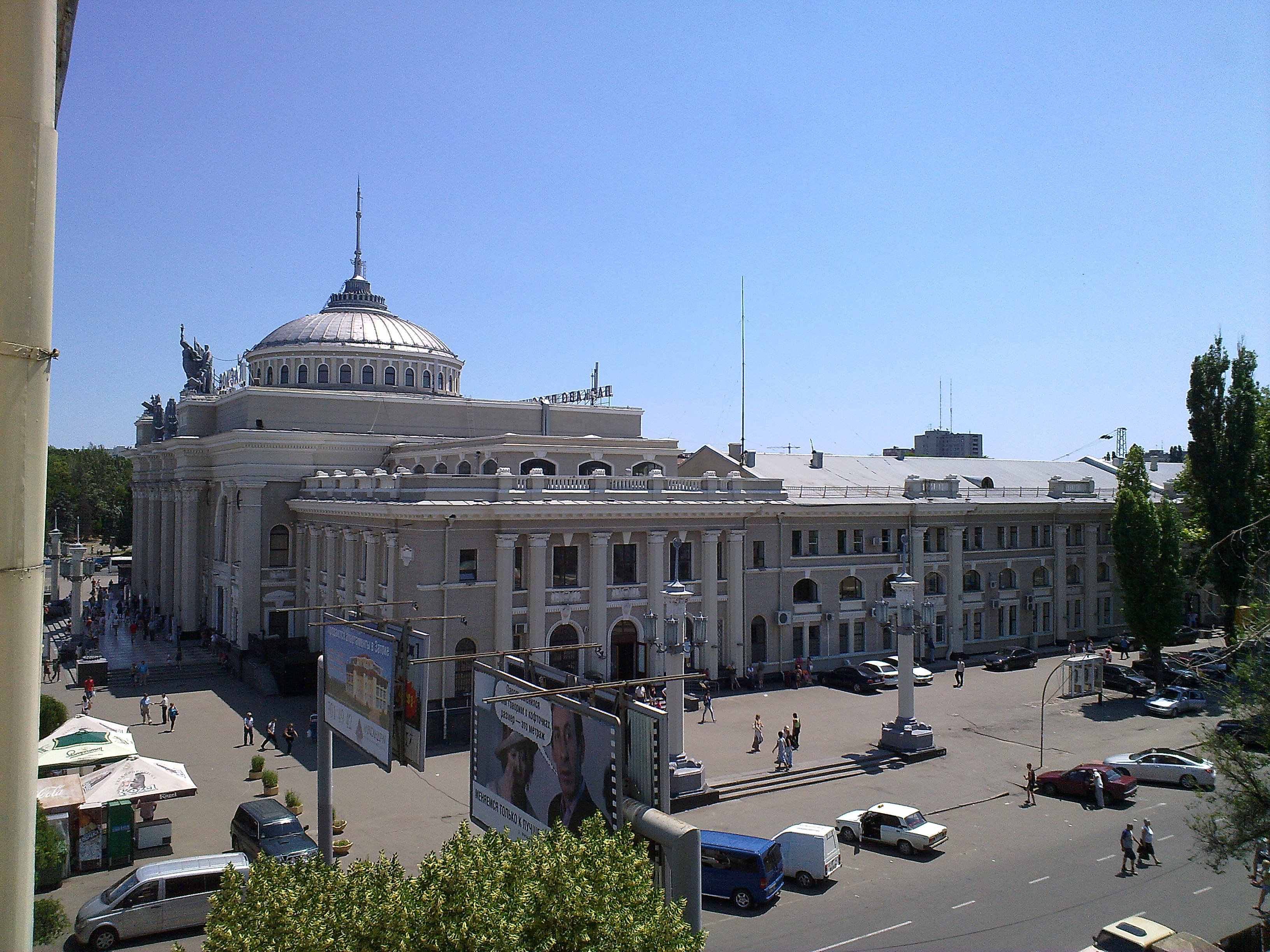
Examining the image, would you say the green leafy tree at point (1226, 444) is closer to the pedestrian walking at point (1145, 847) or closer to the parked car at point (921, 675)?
the parked car at point (921, 675)

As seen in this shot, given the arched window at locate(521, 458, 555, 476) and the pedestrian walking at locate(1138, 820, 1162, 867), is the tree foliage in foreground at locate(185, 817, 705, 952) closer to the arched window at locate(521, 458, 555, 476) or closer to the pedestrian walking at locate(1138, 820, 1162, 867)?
the pedestrian walking at locate(1138, 820, 1162, 867)

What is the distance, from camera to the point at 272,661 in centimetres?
4084

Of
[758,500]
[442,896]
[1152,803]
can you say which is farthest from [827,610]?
[442,896]

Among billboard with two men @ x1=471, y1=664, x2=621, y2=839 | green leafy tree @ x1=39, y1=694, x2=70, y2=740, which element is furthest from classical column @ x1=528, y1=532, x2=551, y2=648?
billboard with two men @ x1=471, y1=664, x2=621, y2=839

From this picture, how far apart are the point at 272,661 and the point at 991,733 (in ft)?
100

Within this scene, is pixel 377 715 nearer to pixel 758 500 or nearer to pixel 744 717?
pixel 744 717

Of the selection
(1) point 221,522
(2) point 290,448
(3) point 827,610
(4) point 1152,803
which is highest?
(2) point 290,448

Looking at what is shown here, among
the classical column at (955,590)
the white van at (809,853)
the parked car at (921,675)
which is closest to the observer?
the white van at (809,853)

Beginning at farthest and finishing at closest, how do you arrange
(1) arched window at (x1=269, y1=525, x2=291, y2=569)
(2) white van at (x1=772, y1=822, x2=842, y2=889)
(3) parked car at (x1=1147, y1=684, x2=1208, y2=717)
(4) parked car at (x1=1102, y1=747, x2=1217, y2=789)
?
(1) arched window at (x1=269, y1=525, x2=291, y2=569), (3) parked car at (x1=1147, y1=684, x2=1208, y2=717), (4) parked car at (x1=1102, y1=747, x2=1217, y2=789), (2) white van at (x1=772, y1=822, x2=842, y2=889)

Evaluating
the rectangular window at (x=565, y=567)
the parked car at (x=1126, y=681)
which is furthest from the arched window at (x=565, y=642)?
the parked car at (x=1126, y=681)

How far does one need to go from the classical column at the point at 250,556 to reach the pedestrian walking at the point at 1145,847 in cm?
3869

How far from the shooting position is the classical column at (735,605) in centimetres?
4100

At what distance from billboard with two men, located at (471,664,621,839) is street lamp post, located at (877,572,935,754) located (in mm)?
19661

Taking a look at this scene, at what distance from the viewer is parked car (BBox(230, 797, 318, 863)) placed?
20.5m
